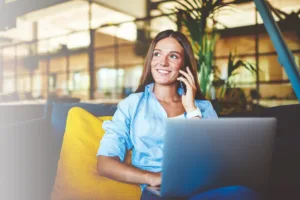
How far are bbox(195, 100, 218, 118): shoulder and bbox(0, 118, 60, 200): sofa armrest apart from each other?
82 cm

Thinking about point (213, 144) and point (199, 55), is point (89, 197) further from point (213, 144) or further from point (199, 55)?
point (199, 55)

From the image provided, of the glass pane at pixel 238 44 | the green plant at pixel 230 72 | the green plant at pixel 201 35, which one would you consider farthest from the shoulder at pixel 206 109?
the glass pane at pixel 238 44

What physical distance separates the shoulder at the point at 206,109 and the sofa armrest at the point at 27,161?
0.82 meters

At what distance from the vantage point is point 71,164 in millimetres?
1464

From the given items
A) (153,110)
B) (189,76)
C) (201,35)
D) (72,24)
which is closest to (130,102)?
(153,110)

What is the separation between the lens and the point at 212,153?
92 cm

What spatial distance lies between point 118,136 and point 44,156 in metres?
0.51

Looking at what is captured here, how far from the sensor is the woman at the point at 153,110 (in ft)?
4.42

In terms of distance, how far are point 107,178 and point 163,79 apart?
561 millimetres

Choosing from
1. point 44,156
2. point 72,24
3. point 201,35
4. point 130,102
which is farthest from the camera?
point 72,24

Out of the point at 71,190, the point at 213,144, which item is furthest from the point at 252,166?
the point at 71,190

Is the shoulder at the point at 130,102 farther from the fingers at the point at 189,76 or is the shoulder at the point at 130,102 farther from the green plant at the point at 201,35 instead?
the green plant at the point at 201,35

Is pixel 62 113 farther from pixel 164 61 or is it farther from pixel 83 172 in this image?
pixel 164 61

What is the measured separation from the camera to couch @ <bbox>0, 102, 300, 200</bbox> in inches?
58.1
